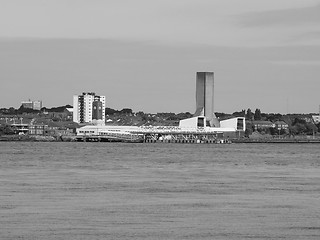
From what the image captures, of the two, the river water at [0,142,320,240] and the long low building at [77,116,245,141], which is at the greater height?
the long low building at [77,116,245,141]

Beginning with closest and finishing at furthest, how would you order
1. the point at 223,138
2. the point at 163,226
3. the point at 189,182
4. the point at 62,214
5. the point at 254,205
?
1. the point at 163,226
2. the point at 62,214
3. the point at 254,205
4. the point at 189,182
5. the point at 223,138

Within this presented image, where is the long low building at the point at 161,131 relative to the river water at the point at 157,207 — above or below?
above

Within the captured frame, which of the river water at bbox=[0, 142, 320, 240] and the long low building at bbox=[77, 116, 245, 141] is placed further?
the long low building at bbox=[77, 116, 245, 141]

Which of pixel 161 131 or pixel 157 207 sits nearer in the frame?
pixel 157 207

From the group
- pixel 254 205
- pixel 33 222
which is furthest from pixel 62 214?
pixel 254 205

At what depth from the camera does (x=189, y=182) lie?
1586 inches

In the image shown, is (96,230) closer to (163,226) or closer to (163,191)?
(163,226)

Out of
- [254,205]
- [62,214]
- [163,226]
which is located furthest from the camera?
[254,205]

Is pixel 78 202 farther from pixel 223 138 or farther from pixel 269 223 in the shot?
pixel 223 138

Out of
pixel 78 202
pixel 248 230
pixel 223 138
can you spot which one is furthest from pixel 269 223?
pixel 223 138

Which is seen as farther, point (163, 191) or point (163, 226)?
point (163, 191)

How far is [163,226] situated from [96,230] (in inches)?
69.4

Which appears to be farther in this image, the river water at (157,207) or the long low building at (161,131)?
the long low building at (161,131)

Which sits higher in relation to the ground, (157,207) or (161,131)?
(161,131)
